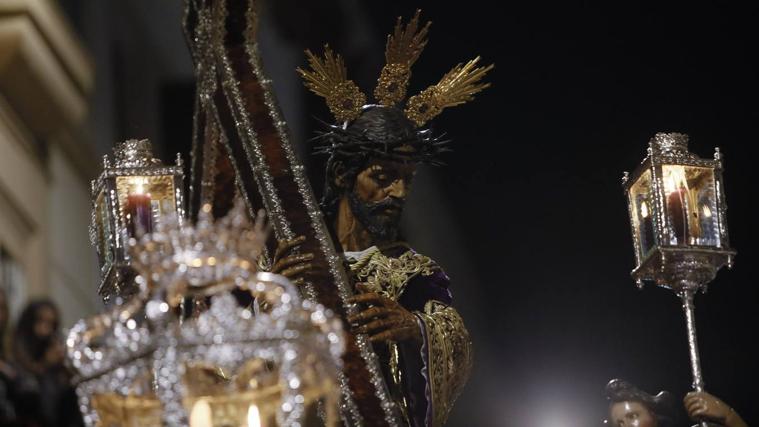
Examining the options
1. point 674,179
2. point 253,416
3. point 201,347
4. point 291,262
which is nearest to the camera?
point 201,347

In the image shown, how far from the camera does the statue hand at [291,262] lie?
6.26 m

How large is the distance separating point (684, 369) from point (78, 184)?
103 inches

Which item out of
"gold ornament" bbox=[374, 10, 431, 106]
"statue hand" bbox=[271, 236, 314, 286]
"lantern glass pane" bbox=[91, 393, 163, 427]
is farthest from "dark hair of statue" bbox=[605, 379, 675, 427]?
"lantern glass pane" bbox=[91, 393, 163, 427]

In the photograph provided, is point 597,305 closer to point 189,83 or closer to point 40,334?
point 189,83

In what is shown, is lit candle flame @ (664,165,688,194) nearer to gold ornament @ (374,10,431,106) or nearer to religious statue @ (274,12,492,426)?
religious statue @ (274,12,492,426)

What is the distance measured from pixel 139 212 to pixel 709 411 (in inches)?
57.9

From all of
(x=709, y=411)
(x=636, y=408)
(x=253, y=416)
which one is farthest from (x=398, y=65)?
(x=253, y=416)

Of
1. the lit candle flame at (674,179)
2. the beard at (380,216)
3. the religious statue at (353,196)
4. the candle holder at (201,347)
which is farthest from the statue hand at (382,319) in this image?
the candle holder at (201,347)

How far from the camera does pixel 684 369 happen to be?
27.8ft

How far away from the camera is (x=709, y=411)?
263 inches

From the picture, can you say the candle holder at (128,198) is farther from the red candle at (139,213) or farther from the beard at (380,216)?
the beard at (380,216)

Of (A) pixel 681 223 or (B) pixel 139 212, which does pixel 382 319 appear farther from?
(A) pixel 681 223

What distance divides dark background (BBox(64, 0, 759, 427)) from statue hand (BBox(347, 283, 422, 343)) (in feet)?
6.39

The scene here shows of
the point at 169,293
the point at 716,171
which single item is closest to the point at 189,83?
the point at 716,171
